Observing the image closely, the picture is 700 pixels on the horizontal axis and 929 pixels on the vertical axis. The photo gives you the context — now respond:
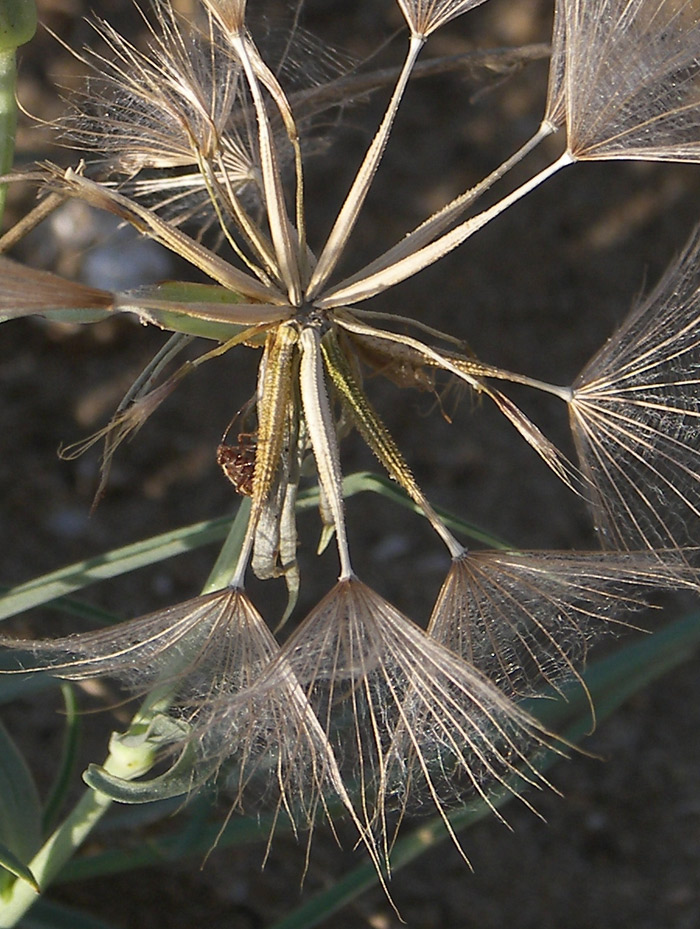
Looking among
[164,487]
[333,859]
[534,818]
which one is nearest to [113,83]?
[164,487]

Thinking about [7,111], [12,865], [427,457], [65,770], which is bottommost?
[12,865]

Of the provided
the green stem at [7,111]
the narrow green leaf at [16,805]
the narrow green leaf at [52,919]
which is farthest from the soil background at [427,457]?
the green stem at [7,111]

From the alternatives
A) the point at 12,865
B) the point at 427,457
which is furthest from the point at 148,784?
the point at 427,457

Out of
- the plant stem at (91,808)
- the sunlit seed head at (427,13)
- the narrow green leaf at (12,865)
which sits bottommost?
the narrow green leaf at (12,865)

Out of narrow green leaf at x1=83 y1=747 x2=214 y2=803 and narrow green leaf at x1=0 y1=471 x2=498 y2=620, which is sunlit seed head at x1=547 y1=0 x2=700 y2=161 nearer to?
narrow green leaf at x1=0 y1=471 x2=498 y2=620

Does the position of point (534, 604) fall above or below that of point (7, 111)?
below

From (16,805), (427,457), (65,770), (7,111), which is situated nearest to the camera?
(7,111)

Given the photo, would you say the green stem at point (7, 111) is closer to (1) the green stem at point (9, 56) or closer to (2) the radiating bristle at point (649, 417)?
(1) the green stem at point (9, 56)

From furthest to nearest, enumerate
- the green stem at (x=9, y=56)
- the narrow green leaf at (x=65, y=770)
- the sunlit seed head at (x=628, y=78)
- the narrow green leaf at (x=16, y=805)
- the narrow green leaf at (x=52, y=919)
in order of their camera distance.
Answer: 1. the narrow green leaf at (x=52, y=919)
2. the narrow green leaf at (x=65, y=770)
3. the narrow green leaf at (x=16, y=805)
4. the sunlit seed head at (x=628, y=78)
5. the green stem at (x=9, y=56)

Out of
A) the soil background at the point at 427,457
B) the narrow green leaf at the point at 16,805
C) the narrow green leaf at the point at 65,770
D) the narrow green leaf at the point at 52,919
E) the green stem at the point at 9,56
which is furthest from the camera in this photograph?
the soil background at the point at 427,457

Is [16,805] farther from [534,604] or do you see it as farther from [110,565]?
[534,604]
